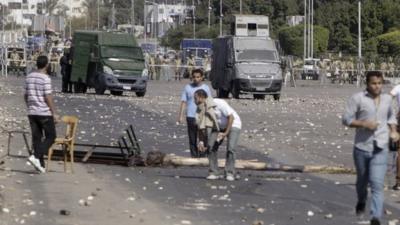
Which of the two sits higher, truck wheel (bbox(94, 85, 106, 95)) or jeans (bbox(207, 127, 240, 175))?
jeans (bbox(207, 127, 240, 175))

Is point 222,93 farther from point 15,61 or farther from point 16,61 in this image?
point 15,61

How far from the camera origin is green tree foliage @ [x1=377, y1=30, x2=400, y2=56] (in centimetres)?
9919

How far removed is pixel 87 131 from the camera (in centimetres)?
2745

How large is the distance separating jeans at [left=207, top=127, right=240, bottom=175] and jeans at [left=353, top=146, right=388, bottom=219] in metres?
4.31

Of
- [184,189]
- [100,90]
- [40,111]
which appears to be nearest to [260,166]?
[184,189]

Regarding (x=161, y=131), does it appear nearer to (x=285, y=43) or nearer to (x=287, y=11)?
(x=285, y=43)

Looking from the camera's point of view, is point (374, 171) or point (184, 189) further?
point (184, 189)

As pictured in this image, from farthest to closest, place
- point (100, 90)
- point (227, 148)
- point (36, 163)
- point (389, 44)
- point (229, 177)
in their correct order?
point (389, 44) < point (100, 90) < point (36, 163) < point (229, 177) < point (227, 148)

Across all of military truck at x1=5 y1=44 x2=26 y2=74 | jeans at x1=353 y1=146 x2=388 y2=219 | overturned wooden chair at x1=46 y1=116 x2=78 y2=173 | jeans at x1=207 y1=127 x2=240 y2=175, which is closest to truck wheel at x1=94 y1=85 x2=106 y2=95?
overturned wooden chair at x1=46 y1=116 x2=78 y2=173

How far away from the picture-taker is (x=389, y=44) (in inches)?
3984

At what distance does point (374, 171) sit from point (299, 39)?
10025 cm

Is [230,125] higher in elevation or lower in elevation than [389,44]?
lower

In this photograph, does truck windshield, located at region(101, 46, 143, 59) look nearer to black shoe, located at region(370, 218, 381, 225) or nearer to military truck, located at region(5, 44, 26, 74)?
military truck, located at region(5, 44, 26, 74)

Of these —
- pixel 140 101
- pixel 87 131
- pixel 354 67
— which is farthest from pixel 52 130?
pixel 354 67
